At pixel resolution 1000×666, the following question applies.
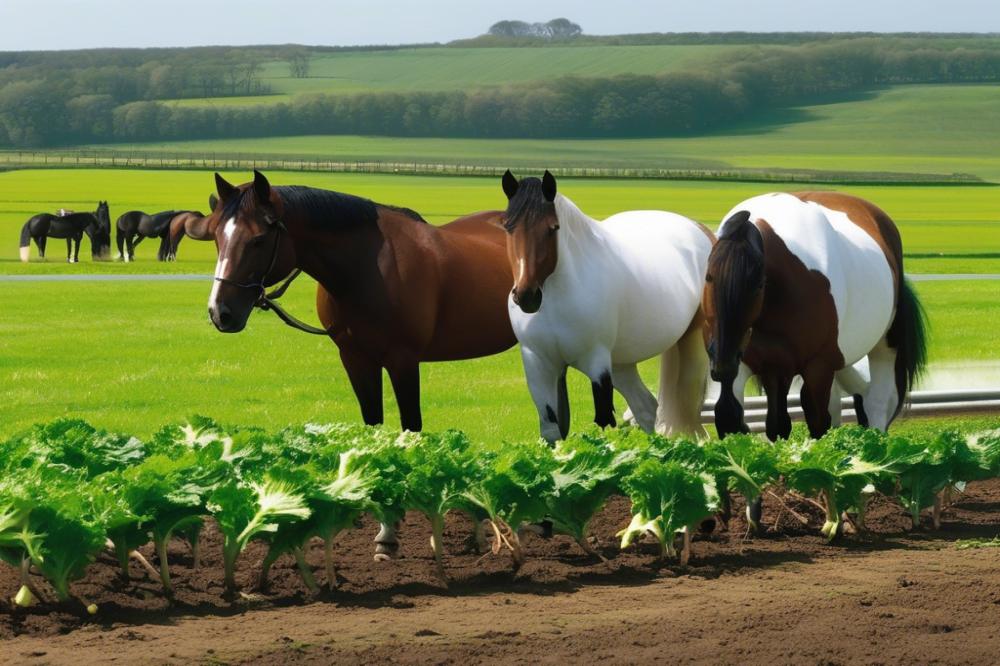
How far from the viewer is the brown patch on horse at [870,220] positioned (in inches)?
407

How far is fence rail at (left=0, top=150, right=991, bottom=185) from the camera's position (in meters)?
88.6

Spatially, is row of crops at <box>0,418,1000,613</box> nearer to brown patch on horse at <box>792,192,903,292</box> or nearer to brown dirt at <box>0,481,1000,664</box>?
brown dirt at <box>0,481,1000,664</box>

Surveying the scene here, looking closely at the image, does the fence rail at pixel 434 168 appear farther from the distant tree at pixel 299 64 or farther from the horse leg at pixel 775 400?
the horse leg at pixel 775 400

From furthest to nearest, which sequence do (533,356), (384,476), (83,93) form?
(83,93) → (533,356) → (384,476)

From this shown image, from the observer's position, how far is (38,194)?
7725 cm

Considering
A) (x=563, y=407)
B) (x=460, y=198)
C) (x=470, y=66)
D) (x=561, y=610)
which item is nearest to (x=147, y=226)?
(x=460, y=198)

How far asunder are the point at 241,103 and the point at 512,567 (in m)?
139

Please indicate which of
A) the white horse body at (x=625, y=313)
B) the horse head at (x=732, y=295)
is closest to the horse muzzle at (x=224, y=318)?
the white horse body at (x=625, y=313)

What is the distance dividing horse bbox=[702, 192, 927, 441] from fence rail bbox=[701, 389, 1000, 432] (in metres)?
2.70

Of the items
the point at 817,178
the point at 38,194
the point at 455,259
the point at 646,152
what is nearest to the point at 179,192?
the point at 38,194

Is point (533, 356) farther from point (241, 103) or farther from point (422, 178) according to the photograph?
point (241, 103)

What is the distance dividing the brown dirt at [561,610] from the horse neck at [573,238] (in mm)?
1634

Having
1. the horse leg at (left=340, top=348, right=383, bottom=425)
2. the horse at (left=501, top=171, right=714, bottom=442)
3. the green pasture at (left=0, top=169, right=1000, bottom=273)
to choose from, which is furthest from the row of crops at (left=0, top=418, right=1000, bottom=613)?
the green pasture at (left=0, top=169, right=1000, bottom=273)

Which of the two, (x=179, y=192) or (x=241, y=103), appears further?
(x=241, y=103)
